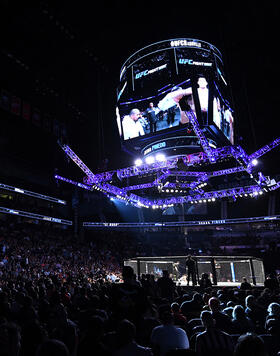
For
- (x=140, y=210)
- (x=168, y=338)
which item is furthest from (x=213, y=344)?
(x=140, y=210)

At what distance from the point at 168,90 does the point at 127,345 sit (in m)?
18.2

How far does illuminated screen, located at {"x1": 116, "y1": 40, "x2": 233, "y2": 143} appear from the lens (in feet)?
61.9

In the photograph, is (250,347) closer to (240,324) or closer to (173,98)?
(240,324)

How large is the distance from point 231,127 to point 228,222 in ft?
53.3

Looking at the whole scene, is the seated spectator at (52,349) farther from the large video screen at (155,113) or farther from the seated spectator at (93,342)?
the large video screen at (155,113)

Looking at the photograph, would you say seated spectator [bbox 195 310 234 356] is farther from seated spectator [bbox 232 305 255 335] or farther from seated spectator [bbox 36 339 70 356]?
seated spectator [bbox 232 305 255 335]

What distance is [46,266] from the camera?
2130 centimetres

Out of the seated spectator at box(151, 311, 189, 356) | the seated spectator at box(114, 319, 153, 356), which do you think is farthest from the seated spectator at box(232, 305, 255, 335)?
the seated spectator at box(114, 319, 153, 356)

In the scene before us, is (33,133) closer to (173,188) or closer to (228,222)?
(173,188)

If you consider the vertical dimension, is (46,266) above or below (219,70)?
below

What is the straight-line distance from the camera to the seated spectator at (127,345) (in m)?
3.22

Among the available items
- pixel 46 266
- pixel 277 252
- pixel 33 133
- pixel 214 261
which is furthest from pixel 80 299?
pixel 277 252

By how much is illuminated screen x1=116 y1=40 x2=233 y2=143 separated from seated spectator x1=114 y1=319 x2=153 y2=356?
1613 cm

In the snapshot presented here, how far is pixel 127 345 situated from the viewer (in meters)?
3.28
